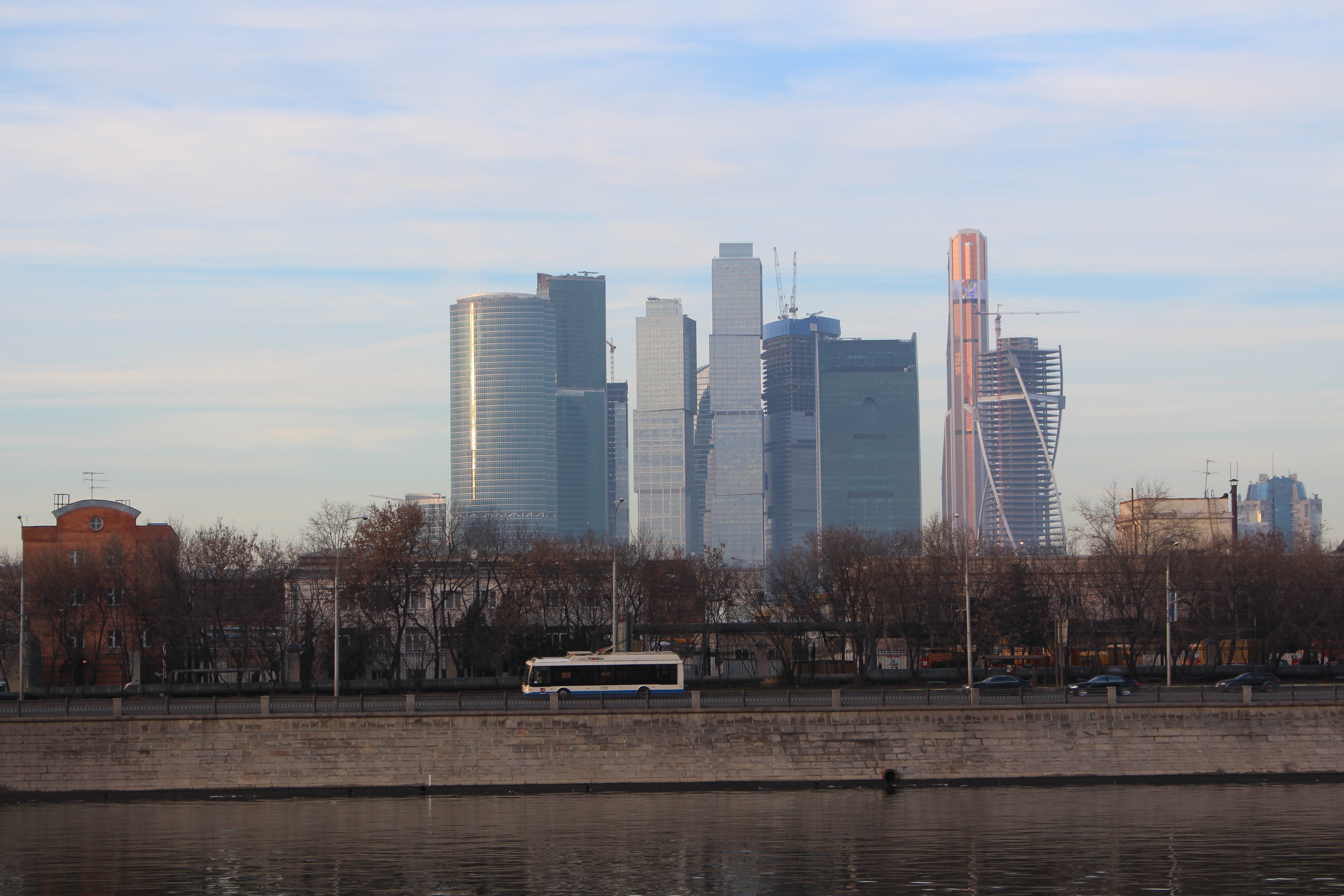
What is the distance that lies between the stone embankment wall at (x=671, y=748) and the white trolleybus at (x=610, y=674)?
11661 mm

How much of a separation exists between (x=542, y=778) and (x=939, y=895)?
1010 inches

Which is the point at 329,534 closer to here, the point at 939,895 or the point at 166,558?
the point at 166,558

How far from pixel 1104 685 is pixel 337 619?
124ft

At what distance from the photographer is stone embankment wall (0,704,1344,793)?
57562 millimetres

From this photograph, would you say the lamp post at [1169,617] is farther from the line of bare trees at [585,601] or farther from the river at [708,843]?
the river at [708,843]

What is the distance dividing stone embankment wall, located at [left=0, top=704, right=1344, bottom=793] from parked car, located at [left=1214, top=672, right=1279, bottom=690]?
6.41 m

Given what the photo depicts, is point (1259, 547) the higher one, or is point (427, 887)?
point (1259, 547)

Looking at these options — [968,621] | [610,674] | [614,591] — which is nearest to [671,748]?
[610,674]

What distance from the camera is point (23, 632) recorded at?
252 ft

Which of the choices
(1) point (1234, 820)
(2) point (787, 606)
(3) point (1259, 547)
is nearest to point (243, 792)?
(1) point (1234, 820)

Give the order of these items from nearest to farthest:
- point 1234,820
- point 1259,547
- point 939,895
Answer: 1. point 939,895
2. point 1234,820
3. point 1259,547

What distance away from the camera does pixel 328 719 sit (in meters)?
58.4

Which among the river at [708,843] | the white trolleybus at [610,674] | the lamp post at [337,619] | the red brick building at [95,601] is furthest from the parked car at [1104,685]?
the red brick building at [95,601]

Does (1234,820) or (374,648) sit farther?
(374,648)
